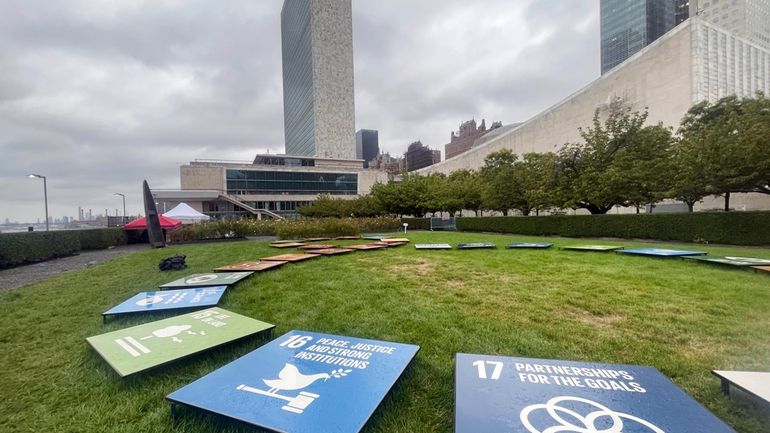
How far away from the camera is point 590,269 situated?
7520 millimetres

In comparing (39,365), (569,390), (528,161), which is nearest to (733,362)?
(569,390)

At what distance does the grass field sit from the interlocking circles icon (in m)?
0.59

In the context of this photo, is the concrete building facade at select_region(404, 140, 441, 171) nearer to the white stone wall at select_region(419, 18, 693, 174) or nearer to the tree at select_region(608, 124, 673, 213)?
the white stone wall at select_region(419, 18, 693, 174)

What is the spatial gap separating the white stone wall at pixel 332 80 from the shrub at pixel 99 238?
3077 inches

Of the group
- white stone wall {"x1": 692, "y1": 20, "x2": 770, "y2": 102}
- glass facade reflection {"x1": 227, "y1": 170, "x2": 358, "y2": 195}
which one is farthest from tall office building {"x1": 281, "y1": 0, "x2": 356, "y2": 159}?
white stone wall {"x1": 692, "y1": 20, "x2": 770, "y2": 102}

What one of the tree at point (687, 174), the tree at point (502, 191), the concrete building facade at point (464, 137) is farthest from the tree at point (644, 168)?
the concrete building facade at point (464, 137)

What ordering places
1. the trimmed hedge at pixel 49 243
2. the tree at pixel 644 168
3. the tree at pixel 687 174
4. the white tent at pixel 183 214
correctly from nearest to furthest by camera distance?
1. the trimmed hedge at pixel 49 243
2. the tree at pixel 687 174
3. the tree at pixel 644 168
4. the white tent at pixel 183 214

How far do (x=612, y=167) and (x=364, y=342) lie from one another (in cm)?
2185

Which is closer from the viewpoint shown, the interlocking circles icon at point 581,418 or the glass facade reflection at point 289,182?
the interlocking circles icon at point 581,418

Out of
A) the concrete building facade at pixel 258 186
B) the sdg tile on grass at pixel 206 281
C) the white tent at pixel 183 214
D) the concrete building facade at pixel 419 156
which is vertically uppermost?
the concrete building facade at pixel 419 156

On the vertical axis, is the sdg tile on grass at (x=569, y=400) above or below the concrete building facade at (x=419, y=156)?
below

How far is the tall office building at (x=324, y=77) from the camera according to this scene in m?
98.8

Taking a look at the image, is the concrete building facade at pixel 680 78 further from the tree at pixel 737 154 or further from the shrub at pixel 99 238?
the shrub at pixel 99 238

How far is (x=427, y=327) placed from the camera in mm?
3916
